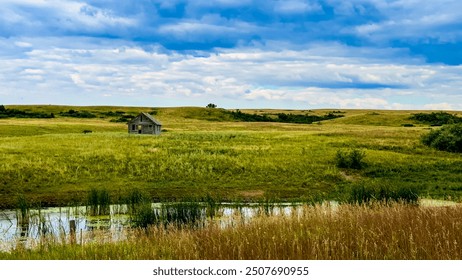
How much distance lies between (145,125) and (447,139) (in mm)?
56981

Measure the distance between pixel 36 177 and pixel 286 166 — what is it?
785 inches

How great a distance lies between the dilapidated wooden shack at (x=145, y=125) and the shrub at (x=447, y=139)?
1999 inches

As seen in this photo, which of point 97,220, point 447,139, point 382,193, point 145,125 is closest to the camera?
point 97,220

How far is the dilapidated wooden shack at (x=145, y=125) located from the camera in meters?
98.6

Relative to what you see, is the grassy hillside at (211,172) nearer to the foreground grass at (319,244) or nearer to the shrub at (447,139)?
the shrub at (447,139)

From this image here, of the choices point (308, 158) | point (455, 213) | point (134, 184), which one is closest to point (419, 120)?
point (308, 158)

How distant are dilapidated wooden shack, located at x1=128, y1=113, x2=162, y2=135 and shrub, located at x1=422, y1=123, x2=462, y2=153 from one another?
5078cm

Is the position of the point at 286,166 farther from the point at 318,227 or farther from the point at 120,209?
the point at 318,227

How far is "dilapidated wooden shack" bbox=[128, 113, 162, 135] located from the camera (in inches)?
3883

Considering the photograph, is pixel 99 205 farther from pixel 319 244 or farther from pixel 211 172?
pixel 319 244

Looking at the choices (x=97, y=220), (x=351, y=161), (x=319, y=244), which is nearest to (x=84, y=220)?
(x=97, y=220)

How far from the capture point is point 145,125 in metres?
99.8

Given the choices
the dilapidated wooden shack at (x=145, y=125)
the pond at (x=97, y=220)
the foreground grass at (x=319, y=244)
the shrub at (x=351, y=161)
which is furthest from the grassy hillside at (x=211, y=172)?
the dilapidated wooden shack at (x=145, y=125)

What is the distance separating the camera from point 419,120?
157625 millimetres
